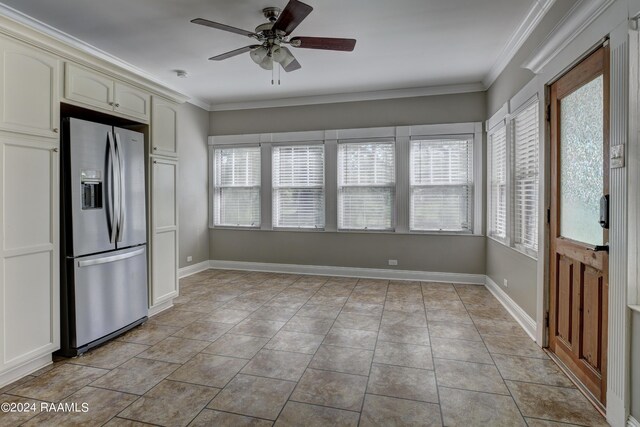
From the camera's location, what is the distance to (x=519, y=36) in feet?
11.4

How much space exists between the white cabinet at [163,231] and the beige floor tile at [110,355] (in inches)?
28.0

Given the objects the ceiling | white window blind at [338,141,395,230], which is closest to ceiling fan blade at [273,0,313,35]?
the ceiling

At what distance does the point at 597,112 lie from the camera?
7.32ft

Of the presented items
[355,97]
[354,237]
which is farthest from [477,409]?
[355,97]

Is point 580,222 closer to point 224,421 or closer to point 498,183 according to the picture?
point 498,183

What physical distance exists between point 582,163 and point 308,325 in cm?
273


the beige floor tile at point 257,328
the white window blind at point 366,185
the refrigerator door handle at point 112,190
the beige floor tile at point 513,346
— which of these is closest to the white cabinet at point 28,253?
the refrigerator door handle at point 112,190

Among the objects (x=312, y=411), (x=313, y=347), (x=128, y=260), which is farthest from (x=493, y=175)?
(x=128, y=260)

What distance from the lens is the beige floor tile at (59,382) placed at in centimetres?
227

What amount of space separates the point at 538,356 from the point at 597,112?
194 centimetres

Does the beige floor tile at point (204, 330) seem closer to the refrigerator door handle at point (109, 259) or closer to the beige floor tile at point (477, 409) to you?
the refrigerator door handle at point (109, 259)

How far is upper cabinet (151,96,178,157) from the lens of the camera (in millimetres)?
3652

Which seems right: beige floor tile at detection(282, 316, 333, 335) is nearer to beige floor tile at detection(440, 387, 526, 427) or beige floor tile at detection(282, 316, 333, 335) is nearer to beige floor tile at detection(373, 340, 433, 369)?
beige floor tile at detection(373, 340, 433, 369)

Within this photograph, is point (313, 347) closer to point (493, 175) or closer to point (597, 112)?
point (597, 112)
